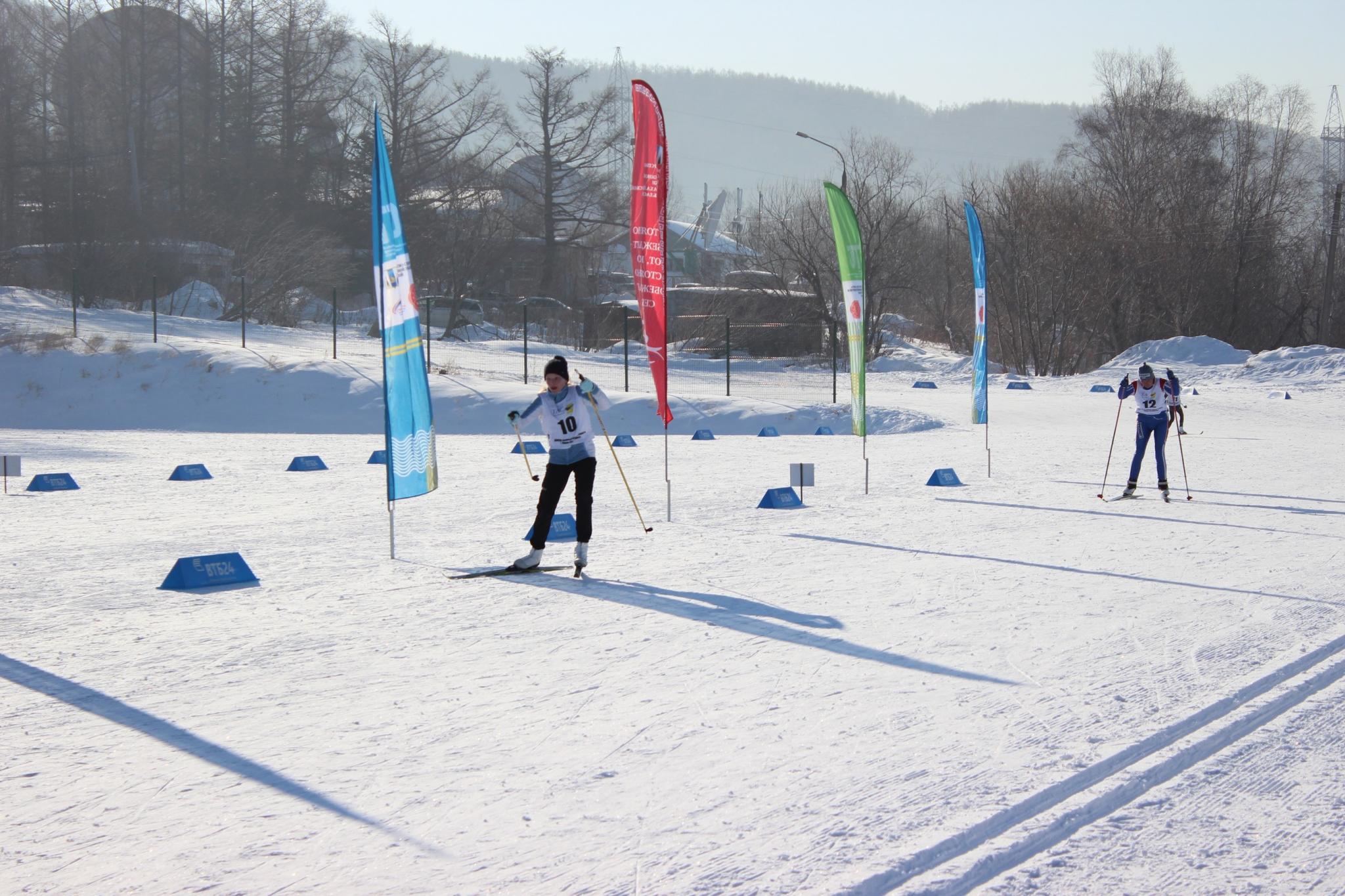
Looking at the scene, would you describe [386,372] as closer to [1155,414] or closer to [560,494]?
[560,494]

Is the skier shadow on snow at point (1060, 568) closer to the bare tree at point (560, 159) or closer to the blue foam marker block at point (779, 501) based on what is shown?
the blue foam marker block at point (779, 501)

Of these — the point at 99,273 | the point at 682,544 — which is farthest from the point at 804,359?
the point at 682,544

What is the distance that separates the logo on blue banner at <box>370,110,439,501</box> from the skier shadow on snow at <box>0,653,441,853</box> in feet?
11.2

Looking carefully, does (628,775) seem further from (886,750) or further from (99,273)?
(99,273)

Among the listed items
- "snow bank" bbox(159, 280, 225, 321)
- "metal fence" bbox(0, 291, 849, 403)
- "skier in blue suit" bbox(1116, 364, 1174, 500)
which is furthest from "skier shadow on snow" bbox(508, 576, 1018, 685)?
"snow bank" bbox(159, 280, 225, 321)

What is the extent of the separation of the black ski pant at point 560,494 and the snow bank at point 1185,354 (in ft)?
98.6

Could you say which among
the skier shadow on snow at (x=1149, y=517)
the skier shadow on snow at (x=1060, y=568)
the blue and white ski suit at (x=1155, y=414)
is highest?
the blue and white ski suit at (x=1155, y=414)

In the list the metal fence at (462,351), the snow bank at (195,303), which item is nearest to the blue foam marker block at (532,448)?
the metal fence at (462,351)

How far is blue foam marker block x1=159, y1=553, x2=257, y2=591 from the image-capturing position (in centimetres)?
819

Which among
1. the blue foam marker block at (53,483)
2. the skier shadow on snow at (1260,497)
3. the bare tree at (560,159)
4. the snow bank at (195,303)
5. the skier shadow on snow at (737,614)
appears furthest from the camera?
the bare tree at (560,159)

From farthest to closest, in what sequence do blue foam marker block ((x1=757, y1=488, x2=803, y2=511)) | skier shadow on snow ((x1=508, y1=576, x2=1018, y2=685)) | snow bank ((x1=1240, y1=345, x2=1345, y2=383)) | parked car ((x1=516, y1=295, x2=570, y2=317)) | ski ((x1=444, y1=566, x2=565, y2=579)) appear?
parked car ((x1=516, y1=295, x2=570, y2=317))
snow bank ((x1=1240, y1=345, x2=1345, y2=383))
blue foam marker block ((x1=757, y1=488, x2=803, y2=511))
ski ((x1=444, y1=566, x2=565, y2=579))
skier shadow on snow ((x1=508, y1=576, x2=1018, y2=685))

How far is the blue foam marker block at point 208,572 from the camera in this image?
8.19 m

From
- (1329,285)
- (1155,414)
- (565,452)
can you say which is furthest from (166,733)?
(1329,285)

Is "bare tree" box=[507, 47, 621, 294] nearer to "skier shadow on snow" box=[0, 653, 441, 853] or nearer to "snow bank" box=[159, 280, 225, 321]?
"snow bank" box=[159, 280, 225, 321]
